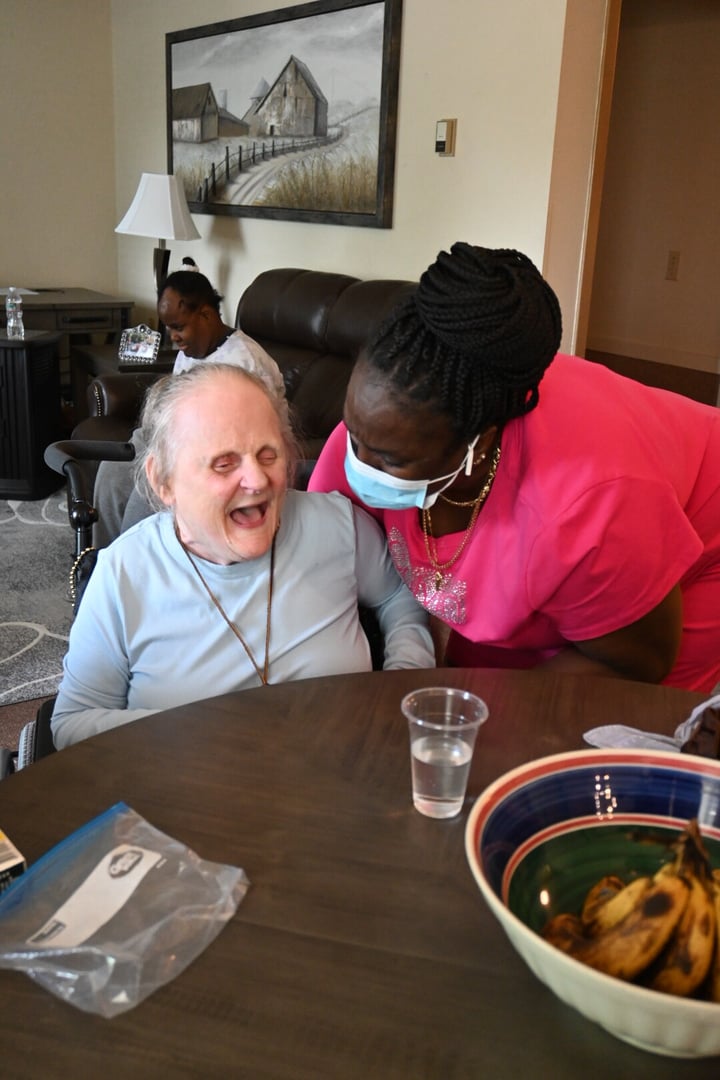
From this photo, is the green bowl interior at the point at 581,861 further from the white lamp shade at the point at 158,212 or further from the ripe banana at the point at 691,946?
the white lamp shade at the point at 158,212

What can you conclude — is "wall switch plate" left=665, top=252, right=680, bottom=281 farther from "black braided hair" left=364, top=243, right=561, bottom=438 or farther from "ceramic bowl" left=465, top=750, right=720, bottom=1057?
"ceramic bowl" left=465, top=750, right=720, bottom=1057

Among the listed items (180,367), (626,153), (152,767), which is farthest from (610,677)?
(626,153)

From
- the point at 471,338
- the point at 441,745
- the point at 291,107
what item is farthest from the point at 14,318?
the point at 441,745

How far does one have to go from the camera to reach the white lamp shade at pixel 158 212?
4895 millimetres

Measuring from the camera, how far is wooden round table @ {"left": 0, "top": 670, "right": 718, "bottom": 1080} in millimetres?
654

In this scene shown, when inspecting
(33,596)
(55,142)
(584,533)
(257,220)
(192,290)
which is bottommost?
(33,596)

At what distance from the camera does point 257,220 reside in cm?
490

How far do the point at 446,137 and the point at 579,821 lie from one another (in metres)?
3.37

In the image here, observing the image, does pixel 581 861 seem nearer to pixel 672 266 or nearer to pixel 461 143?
pixel 461 143

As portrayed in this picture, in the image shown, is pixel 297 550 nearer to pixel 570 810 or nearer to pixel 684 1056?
pixel 570 810

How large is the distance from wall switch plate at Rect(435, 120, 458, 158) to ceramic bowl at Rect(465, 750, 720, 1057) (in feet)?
10.9

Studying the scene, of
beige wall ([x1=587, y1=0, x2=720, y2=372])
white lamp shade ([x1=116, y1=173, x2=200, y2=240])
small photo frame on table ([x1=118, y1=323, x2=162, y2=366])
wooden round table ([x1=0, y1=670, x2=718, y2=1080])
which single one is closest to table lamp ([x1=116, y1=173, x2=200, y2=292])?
white lamp shade ([x1=116, y1=173, x2=200, y2=240])

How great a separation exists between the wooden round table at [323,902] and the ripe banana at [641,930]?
8 centimetres

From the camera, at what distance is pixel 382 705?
1.12 m
